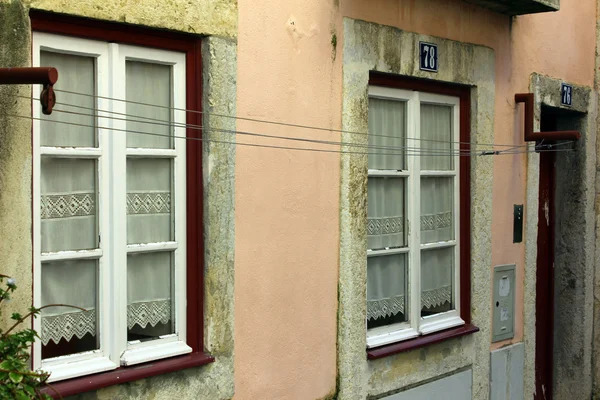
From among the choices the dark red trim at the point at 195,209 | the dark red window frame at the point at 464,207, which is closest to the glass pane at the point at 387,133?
the dark red window frame at the point at 464,207

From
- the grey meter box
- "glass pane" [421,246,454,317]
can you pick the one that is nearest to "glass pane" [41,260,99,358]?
"glass pane" [421,246,454,317]

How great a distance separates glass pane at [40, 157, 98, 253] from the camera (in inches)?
156

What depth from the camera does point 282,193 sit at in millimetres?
5031

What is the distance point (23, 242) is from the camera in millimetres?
3744

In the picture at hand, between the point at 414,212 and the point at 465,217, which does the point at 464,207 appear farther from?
the point at 414,212

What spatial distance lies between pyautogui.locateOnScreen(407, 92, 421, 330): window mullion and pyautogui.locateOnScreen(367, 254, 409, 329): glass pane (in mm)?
51

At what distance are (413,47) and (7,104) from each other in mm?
3026

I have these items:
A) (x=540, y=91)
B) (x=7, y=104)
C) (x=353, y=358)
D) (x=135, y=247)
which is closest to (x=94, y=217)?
(x=135, y=247)

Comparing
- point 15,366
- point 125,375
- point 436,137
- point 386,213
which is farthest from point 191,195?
point 436,137

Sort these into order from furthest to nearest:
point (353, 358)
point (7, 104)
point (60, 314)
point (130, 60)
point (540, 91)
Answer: point (540, 91) < point (353, 358) < point (130, 60) < point (60, 314) < point (7, 104)

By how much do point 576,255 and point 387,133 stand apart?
3.03 meters

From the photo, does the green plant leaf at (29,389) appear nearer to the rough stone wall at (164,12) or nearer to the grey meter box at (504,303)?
the rough stone wall at (164,12)

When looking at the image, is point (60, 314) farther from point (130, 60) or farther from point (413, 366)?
point (413, 366)

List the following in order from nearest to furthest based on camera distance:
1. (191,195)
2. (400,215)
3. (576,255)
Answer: (191,195), (400,215), (576,255)
